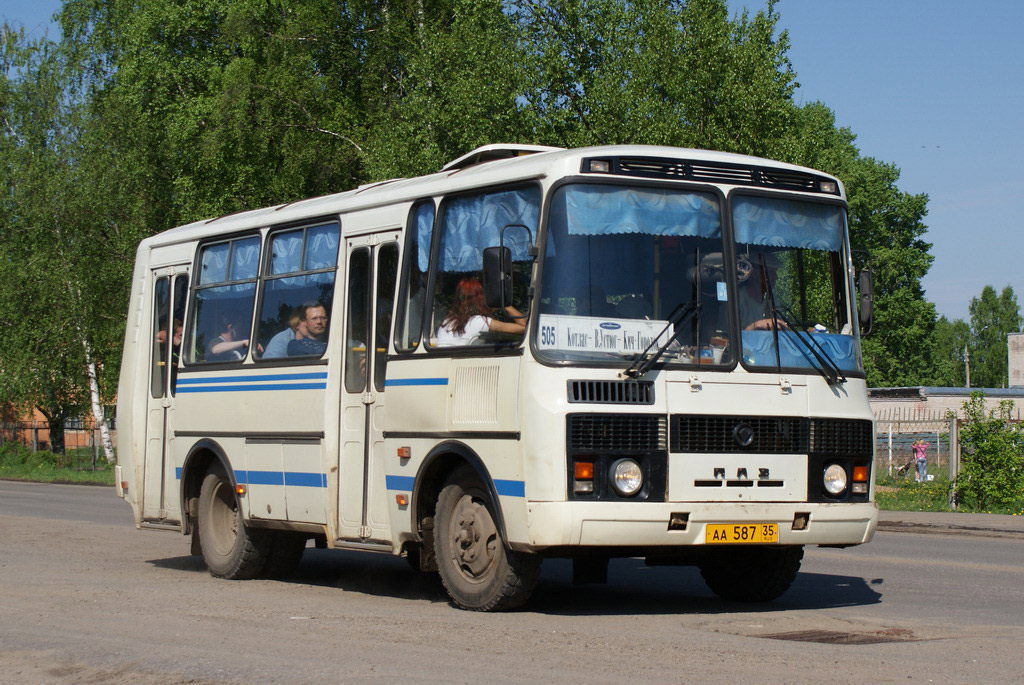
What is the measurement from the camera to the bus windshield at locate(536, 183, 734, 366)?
10094 mm

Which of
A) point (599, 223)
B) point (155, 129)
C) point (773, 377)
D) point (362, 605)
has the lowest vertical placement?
point (362, 605)

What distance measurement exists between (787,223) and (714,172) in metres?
0.74

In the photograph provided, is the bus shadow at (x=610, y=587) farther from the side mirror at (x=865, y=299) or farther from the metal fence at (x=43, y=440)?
the metal fence at (x=43, y=440)

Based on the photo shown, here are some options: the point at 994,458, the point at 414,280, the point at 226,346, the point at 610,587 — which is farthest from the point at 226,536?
the point at 994,458

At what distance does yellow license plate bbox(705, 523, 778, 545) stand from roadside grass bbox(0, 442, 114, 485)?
35.3m

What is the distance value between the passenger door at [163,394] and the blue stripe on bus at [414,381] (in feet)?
13.7

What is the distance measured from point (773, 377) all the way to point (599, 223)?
5.44 feet

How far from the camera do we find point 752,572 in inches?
466

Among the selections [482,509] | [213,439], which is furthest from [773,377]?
[213,439]

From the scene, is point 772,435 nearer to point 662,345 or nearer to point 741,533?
point 741,533

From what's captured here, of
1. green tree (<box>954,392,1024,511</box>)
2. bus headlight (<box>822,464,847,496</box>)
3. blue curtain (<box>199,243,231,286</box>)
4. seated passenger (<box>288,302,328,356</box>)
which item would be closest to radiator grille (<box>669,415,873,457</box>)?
bus headlight (<box>822,464,847,496</box>)

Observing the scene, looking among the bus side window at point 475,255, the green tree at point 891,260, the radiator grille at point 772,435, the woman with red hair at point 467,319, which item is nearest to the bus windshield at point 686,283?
the bus side window at point 475,255

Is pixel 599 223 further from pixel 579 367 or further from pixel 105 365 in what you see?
pixel 105 365

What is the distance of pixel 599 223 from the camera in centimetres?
1030
